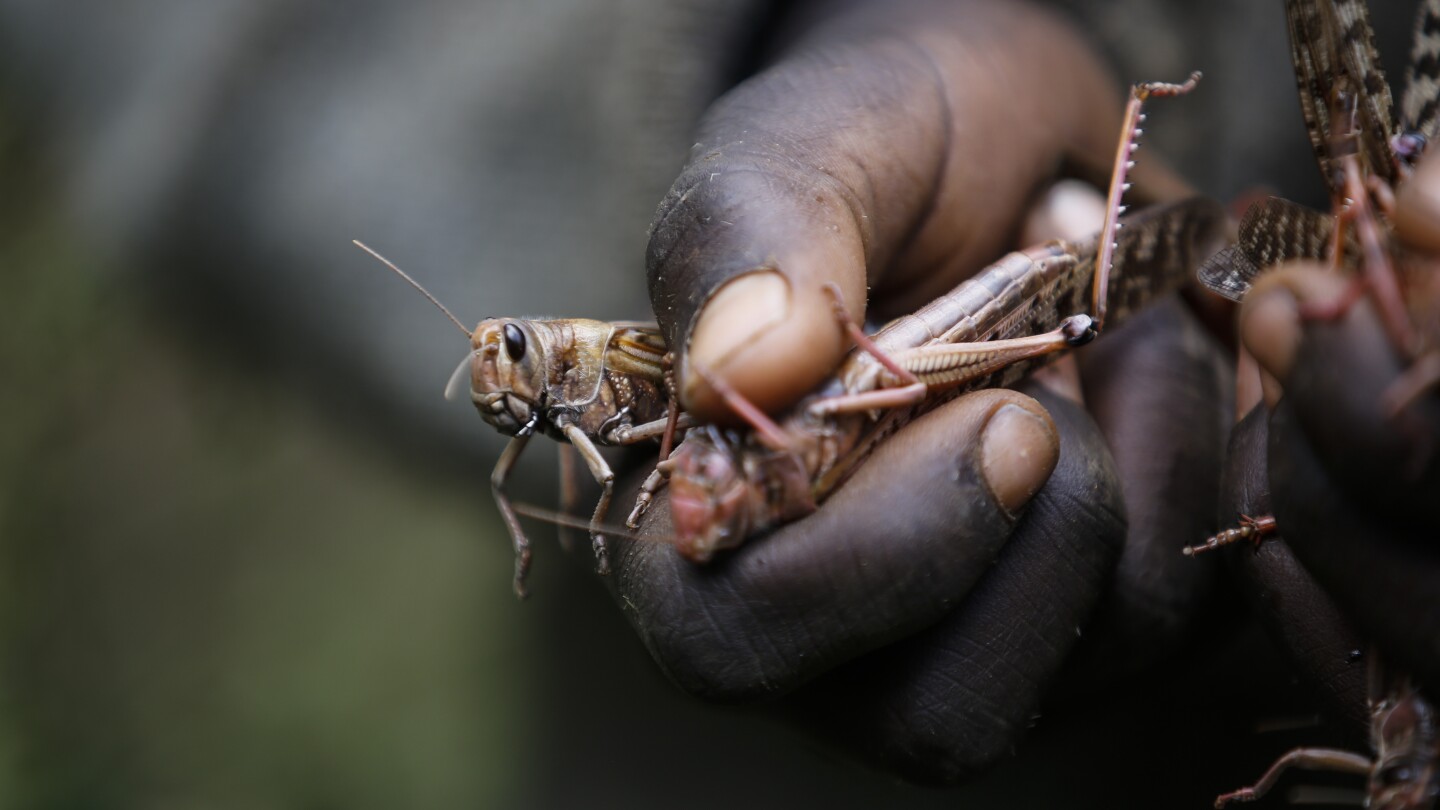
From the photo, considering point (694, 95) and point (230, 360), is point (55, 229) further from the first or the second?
point (694, 95)

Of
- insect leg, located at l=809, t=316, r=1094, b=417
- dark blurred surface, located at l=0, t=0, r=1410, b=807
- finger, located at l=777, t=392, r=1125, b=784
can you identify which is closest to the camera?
insect leg, located at l=809, t=316, r=1094, b=417

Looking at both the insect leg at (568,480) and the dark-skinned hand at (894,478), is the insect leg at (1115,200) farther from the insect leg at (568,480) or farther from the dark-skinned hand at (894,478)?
the insect leg at (568,480)

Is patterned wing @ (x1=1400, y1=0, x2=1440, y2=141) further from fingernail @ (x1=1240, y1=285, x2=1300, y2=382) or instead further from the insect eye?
the insect eye

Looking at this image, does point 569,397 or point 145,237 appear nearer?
point 569,397

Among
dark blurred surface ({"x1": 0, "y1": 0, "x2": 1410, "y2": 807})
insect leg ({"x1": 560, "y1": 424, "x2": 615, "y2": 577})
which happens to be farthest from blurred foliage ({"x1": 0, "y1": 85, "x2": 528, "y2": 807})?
insect leg ({"x1": 560, "y1": 424, "x2": 615, "y2": 577})

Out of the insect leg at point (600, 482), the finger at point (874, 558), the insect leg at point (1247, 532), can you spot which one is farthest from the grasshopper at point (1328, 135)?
the insect leg at point (600, 482)

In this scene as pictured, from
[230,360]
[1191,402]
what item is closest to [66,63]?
[230,360]
